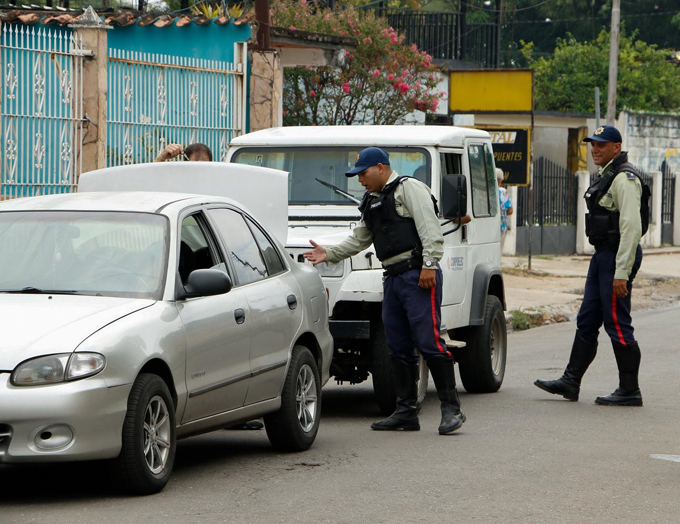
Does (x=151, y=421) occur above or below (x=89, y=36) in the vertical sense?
below

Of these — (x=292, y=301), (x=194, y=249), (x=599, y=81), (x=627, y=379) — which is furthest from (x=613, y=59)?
(x=194, y=249)

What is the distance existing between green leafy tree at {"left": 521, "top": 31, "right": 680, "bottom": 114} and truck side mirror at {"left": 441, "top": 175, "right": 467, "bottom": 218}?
37.4 metres

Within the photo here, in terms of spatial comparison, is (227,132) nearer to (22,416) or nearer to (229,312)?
(229,312)

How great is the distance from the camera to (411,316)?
8.32 metres

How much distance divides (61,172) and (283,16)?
35.6 ft

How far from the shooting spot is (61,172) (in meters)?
14.2

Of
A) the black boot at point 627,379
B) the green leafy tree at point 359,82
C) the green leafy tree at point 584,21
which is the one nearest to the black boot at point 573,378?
the black boot at point 627,379

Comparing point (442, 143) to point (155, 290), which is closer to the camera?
point (155, 290)

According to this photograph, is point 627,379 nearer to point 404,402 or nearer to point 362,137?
point 404,402

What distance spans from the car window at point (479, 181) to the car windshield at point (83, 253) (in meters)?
3.89

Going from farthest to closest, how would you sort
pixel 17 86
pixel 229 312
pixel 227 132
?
pixel 227 132, pixel 17 86, pixel 229 312

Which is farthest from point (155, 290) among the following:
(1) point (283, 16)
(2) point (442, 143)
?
(1) point (283, 16)

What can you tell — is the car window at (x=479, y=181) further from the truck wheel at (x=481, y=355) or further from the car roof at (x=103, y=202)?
the car roof at (x=103, y=202)

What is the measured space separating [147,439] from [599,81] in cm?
4214
